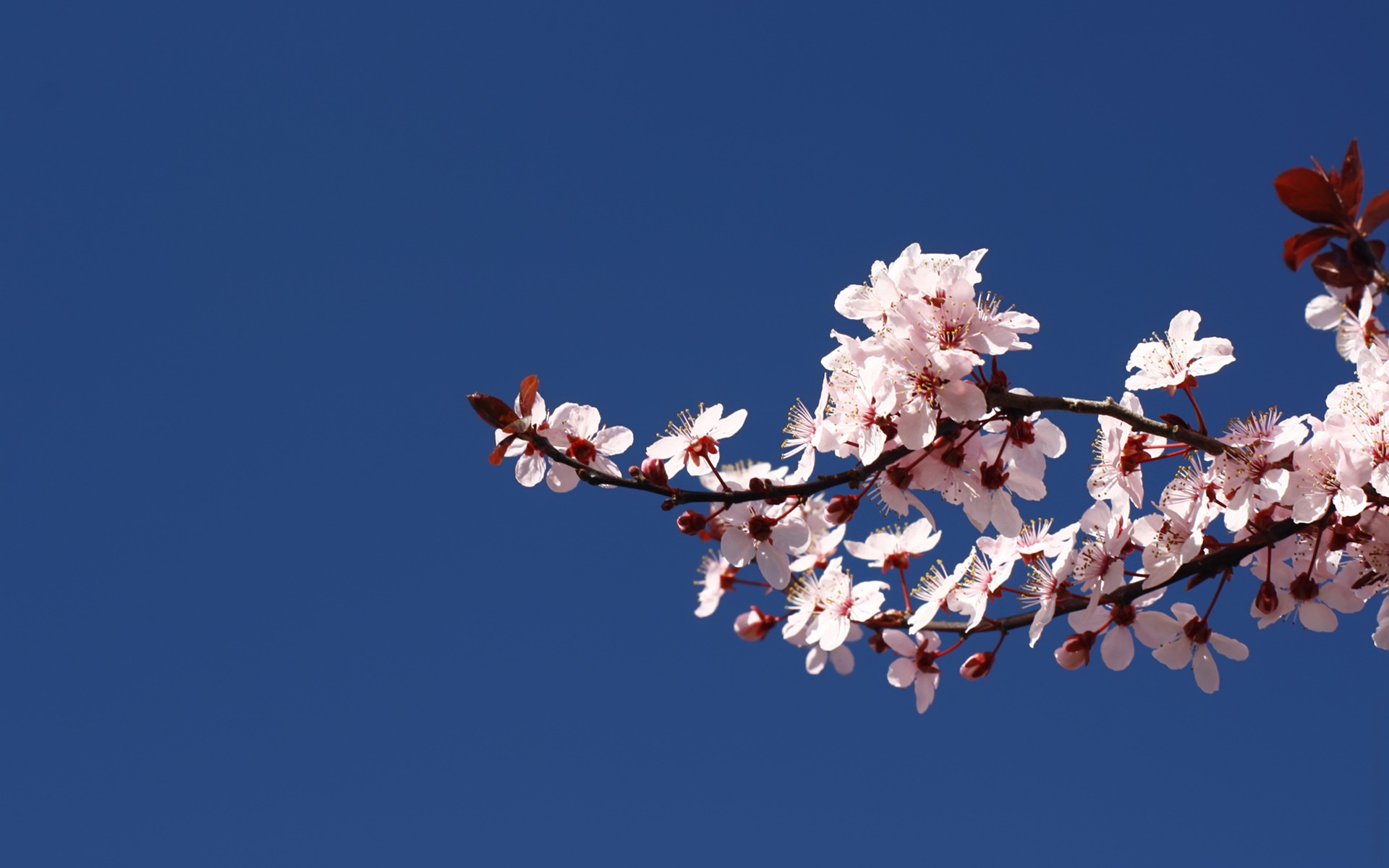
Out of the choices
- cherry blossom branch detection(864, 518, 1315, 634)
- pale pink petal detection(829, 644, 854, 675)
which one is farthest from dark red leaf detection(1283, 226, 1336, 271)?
pale pink petal detection(829, 644, 854, 675)

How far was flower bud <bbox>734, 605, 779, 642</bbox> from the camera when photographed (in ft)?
10.3

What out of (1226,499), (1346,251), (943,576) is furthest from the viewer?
(943,576)

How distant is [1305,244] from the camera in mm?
1681

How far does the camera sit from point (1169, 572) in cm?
225

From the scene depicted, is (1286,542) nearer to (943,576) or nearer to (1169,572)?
(1169,572)

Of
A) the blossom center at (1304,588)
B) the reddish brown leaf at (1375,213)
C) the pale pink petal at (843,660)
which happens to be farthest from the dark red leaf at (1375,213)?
the pale pink petal at (843,660)

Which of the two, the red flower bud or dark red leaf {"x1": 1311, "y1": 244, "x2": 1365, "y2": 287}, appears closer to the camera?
dark red leaf {"x1": 1311, "y1": 244, "x2": 1365, "y2": 287}

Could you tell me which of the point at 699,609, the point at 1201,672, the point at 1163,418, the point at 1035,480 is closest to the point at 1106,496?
the point at 1035,480

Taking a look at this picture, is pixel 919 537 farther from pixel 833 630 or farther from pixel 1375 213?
pixel 1375 213

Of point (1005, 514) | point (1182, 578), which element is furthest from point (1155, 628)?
point (1005, 514)

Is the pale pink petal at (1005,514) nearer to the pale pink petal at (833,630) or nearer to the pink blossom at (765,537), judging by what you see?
the pink blossom at (765,537)

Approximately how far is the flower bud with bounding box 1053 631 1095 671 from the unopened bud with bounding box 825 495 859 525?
57 centimetres

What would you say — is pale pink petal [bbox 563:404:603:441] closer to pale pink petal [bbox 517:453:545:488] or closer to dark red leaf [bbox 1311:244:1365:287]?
pale pink petal [bbox 517:453:545:488]

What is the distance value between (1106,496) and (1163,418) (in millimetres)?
328
